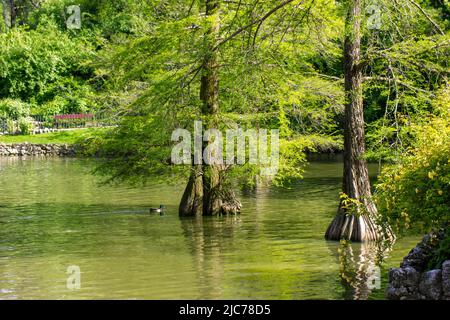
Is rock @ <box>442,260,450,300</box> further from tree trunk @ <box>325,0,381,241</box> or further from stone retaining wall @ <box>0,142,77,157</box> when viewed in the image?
stone retaining wall @ <box>0,142,77,157</box>

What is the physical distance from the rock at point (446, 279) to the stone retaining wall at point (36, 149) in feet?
123

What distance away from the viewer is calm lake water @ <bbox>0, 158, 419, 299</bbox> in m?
15.2

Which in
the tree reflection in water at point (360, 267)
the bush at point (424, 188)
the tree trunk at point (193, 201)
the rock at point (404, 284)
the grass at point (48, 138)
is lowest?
the tree reflection in water at point (360, 267)

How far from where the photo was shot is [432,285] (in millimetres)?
12266

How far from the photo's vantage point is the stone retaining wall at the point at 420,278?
39.7 feet

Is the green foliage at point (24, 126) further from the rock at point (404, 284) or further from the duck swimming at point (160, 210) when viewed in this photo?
the rock at point (404, 284)

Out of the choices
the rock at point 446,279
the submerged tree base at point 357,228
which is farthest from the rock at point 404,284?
the submerged tree base at point 357,228

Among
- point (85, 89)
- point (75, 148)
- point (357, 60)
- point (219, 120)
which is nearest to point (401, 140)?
point (357, 60)

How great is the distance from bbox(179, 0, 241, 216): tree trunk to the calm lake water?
45cm

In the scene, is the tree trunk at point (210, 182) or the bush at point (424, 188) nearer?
the bush at point (424, 188)

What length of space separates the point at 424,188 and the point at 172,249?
7.82 meters

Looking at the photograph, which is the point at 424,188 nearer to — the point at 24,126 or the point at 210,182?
the point at 210,182

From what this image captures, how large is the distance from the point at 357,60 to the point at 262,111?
19.6 feet

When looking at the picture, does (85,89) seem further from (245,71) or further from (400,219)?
(400,219)
